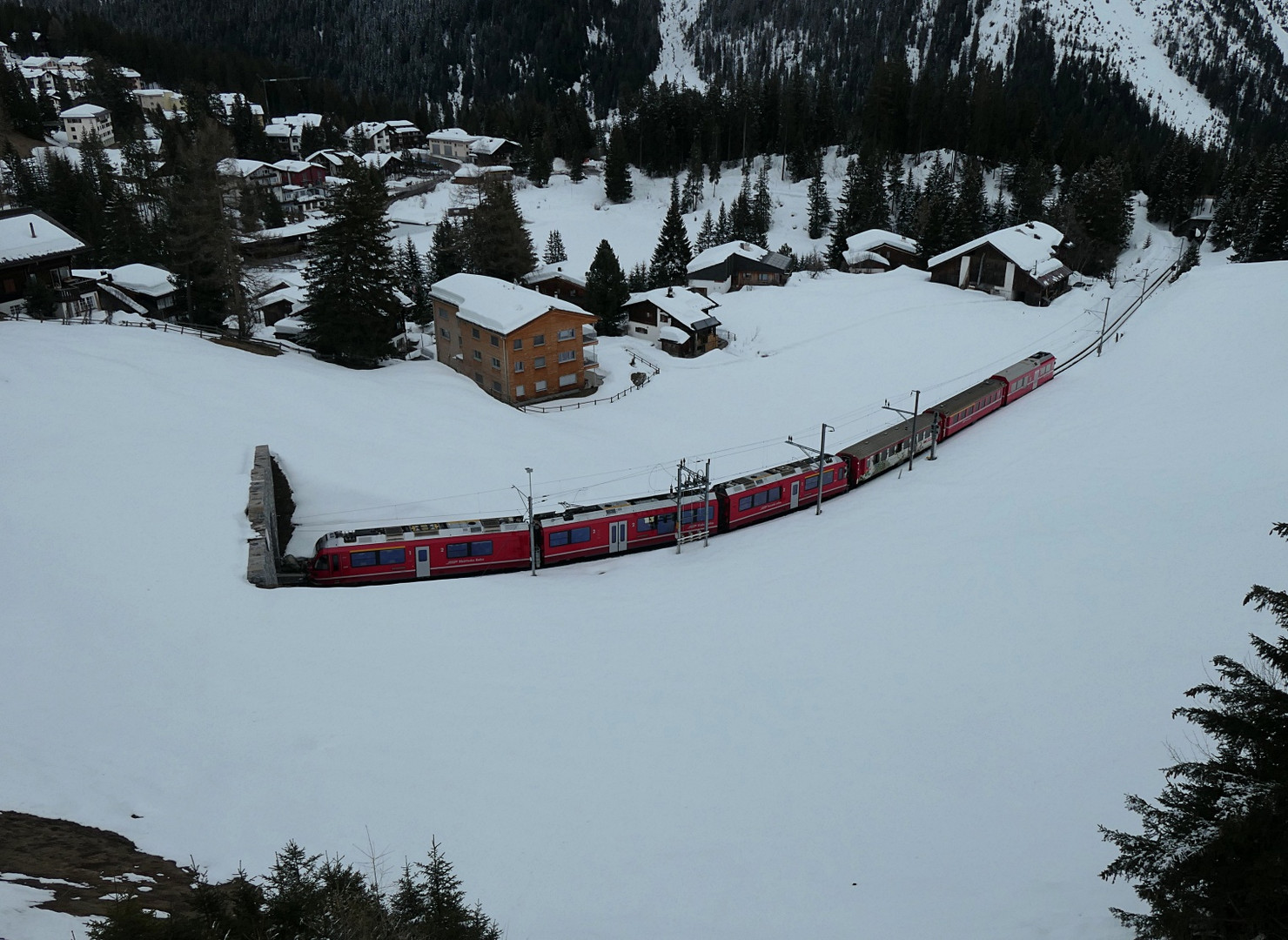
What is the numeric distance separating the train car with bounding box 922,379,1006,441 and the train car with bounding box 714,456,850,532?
21.6 ft

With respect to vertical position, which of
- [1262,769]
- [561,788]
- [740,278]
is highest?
[1262,769]

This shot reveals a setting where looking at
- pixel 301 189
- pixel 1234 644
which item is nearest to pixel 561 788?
pixel 1234 644

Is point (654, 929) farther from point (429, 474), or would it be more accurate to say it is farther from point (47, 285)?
point (47, 285)

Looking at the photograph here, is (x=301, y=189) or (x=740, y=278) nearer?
(x=740, y=278)

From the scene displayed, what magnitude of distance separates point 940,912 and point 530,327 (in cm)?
3438

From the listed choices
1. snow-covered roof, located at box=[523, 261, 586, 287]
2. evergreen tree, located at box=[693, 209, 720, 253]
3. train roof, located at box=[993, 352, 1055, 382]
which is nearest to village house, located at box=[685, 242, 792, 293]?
snow-covered roof, located at box=[523, 261, 586, 287]

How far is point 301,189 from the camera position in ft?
297

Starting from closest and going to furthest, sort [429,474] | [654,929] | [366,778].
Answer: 1. [654,929]
2. [366,778]
3. [429,474]

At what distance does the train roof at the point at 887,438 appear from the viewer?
3266cm

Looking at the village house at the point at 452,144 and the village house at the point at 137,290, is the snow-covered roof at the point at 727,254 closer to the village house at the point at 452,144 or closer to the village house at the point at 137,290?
the village house at the point at 137,290

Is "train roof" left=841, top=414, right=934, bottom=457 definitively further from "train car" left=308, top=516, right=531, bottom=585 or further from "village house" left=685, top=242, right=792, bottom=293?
"village house" left=685, top=242, right=792, bottom=293

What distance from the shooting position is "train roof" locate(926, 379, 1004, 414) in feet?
120

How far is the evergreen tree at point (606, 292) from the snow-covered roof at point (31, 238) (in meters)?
28.7

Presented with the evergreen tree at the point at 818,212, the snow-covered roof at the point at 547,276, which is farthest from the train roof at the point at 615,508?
the evergreen tree at the point at 818,212
